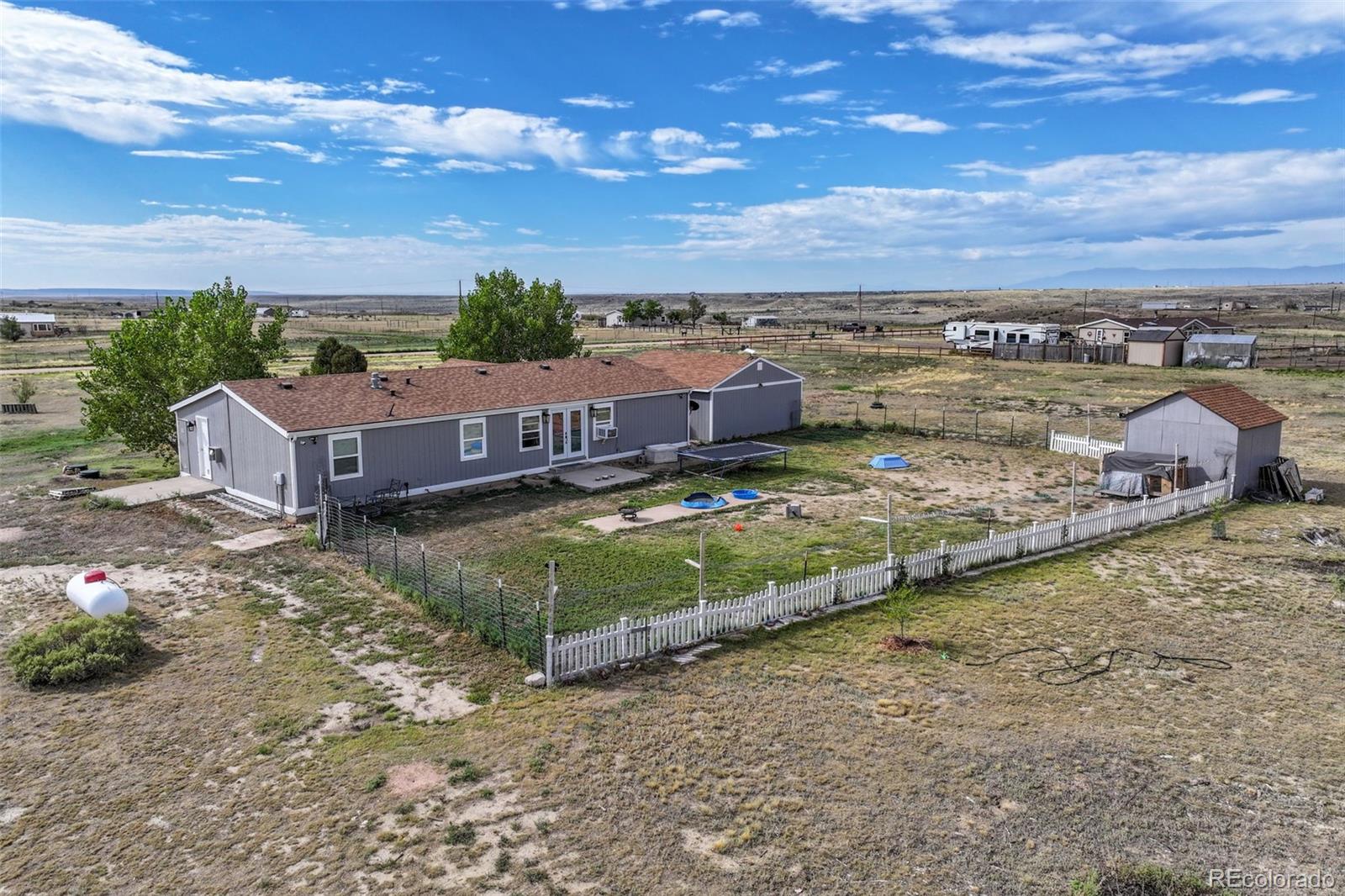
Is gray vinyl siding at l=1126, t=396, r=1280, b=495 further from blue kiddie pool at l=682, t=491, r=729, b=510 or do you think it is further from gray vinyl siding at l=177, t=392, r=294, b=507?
gray vinyl siding at l=177, t=392, r=294, b=507

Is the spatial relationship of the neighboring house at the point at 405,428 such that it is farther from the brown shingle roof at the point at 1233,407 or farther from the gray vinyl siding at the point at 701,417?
the brown shingle roof at the point at 1233,407

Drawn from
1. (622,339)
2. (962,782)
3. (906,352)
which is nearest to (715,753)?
(962,782)

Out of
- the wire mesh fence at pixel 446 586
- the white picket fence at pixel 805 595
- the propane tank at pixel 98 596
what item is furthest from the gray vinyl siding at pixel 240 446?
the white picket fence at pixel 805 595

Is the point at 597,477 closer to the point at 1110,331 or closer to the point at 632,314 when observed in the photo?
the point at 1110,331

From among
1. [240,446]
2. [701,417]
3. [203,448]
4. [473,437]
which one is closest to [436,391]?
[473,437]

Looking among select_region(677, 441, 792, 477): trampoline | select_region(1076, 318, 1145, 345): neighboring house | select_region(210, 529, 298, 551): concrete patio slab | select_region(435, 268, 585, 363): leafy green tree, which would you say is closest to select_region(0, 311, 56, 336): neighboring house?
select_region(435, 268, 585, 363): leafy green tree

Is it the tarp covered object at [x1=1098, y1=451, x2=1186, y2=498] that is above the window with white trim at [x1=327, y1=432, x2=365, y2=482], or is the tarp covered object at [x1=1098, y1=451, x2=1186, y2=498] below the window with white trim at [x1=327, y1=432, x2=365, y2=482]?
below
